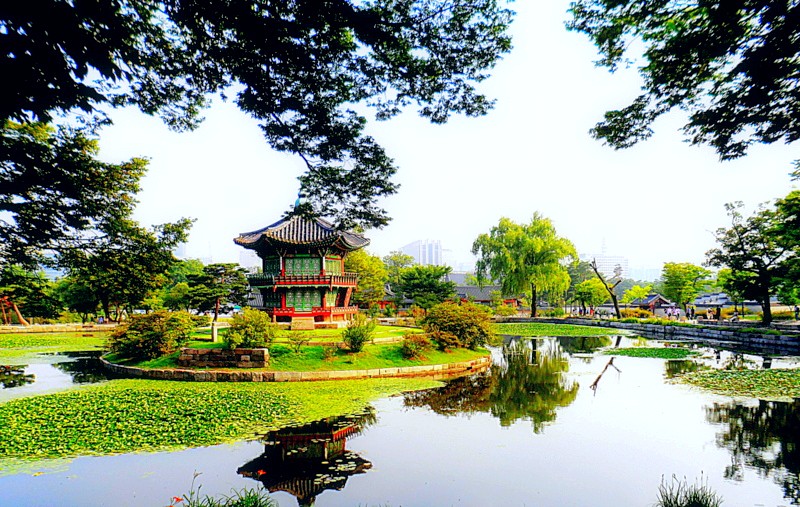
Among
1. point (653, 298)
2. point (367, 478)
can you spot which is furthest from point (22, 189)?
point (653, 298)

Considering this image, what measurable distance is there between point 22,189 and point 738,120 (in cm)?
1029

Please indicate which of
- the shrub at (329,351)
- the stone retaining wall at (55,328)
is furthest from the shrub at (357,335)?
the stone retaining wall at (55,328)

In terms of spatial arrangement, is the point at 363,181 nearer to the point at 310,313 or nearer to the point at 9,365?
the point at 310,313

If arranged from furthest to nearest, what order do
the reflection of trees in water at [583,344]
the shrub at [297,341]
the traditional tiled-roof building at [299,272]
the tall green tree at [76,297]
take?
the tall green tree at [76,297] < the reflection of trees in water at [583,344] < the traditional tiled-roof building at [299,272] < the shrub at [297,341]

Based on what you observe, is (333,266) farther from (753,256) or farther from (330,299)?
(753,256)

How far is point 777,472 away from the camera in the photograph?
7.83m

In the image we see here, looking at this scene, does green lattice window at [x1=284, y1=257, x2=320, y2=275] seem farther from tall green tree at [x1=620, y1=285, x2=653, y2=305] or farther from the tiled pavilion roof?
tall green tree at [x1=620, y1=285, x2=653, y2=305]

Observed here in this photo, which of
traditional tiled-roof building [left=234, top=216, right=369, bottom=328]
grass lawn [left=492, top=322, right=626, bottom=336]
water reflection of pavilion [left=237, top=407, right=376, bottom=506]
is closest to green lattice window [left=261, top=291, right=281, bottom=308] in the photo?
traditional tiled-roof building [left=234, top=216, right=369, bottom=328]

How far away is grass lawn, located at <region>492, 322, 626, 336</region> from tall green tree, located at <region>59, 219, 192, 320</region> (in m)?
32.3

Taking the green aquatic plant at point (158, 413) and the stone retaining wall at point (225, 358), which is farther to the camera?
the stone retaining wall at point (225, 358)

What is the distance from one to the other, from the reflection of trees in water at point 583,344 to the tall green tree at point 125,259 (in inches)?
933

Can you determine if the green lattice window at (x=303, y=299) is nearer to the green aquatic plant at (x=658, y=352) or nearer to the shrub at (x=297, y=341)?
the shrub at (x=297, y=341)

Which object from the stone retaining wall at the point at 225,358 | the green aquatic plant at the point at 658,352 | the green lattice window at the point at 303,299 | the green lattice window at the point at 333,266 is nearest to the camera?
the stone retaining wall at the point at 225,358

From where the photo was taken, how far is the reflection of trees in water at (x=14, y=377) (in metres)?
15.8
